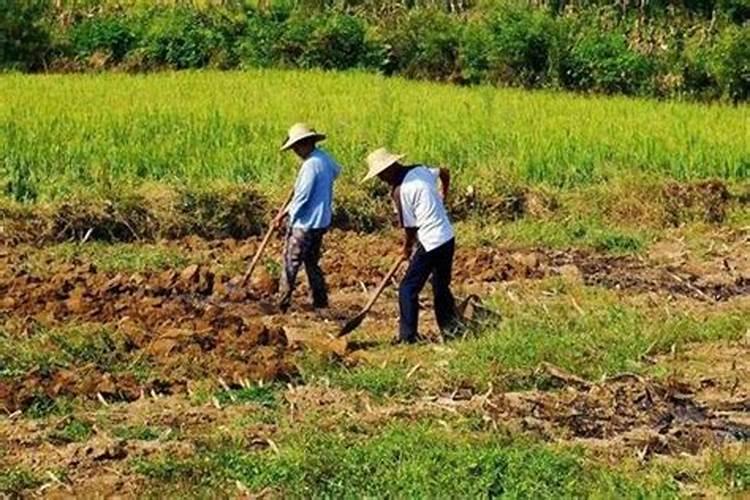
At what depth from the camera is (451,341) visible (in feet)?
26.2

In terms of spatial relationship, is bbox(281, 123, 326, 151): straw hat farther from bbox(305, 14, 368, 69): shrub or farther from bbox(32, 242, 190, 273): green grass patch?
bbox(305, 14, 368, 69): shrub

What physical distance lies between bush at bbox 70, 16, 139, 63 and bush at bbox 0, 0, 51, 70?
53 centimetres

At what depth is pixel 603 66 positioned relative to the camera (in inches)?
795

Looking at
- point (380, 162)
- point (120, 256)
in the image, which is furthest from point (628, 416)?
point (120, 256)

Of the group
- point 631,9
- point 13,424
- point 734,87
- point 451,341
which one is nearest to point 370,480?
point 13,424

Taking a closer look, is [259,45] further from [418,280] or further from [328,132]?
[418,280]

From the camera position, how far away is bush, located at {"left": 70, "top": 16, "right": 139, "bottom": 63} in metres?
21.4

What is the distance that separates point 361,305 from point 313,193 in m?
1.00

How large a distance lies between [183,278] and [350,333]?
1.71 meters

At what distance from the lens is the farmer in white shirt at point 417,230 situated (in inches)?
308

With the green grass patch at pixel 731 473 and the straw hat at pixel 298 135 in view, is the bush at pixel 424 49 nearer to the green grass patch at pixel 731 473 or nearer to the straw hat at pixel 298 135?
the straw hat at pixel 298 135

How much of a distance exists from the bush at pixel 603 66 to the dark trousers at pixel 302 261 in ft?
39.6

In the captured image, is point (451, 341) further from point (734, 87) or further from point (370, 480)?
point (734, 87)

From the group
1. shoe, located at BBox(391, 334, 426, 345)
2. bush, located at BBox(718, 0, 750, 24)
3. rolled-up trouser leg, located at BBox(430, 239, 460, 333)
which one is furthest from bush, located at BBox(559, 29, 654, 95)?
shoe, located at BBox(391, 334, 426, 345)
